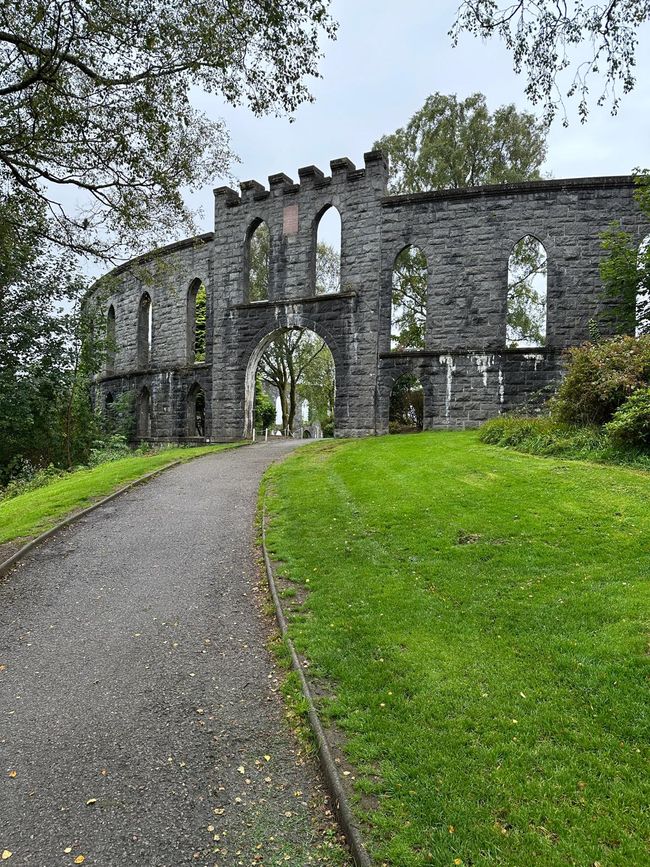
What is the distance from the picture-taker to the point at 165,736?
3.61 metres

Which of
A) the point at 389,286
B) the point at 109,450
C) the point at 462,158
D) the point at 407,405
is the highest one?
the point at 462,158

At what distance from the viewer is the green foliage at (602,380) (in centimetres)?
1050

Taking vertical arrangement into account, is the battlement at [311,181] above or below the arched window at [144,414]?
above

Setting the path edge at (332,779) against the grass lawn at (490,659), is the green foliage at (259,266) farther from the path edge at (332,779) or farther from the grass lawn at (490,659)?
the path edge at (332,779)

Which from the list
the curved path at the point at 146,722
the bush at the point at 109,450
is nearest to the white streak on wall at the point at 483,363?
the curved path at the point at 146,722

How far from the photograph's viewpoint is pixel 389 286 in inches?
697

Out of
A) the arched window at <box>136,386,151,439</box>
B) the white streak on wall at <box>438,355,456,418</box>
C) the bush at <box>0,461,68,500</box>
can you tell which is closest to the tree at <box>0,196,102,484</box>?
the bush at <box>0,461,68,500</box>

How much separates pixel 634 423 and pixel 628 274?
7.94 m

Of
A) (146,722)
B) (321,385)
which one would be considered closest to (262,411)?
(321,385)

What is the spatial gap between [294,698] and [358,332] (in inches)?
585

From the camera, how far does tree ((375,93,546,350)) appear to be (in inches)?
1032

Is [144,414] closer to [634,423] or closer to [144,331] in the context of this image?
[144,331]

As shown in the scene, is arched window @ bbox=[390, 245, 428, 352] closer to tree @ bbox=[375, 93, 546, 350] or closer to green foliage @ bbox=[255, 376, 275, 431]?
tree @ bbox=[375, 93, 546, 350]

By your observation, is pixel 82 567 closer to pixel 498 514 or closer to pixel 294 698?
pixel 294 698
